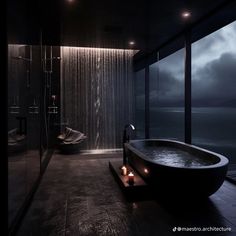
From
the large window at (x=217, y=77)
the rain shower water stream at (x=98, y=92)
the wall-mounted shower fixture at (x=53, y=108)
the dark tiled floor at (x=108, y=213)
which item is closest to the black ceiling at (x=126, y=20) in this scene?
the rain shower water stream at (x=98, y=92)

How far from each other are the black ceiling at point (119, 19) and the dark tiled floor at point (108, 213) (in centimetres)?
198

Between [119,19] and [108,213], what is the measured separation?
3.17 m

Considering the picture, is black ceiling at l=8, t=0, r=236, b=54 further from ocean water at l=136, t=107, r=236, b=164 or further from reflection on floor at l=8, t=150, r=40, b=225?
ocean water at l=136, t=107, r=236, b=164

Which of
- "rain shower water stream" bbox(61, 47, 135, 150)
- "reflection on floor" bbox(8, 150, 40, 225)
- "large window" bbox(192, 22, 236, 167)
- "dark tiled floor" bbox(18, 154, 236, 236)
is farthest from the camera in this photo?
"large window" bbox(192, 22, 236, 167)

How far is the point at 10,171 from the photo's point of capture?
215cm

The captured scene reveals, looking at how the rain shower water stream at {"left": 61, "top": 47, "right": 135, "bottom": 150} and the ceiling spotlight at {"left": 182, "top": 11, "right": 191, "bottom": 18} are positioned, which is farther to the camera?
the rain shower water stream at {"left": 61, "top": 47, "right": 135, "bottom": 150}

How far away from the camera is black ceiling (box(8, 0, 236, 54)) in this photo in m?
3.51

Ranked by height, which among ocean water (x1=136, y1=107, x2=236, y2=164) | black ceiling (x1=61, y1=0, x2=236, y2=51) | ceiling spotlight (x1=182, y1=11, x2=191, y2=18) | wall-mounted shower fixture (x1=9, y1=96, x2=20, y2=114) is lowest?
ocean water (x1=136, y1=107, x2=236, y2=164)

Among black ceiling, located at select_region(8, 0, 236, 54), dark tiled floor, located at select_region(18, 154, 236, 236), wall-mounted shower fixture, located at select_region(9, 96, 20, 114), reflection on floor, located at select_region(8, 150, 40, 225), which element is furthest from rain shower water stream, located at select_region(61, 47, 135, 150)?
wall-mounted shower fixture, located at select_region(9, 96, 20, 114)

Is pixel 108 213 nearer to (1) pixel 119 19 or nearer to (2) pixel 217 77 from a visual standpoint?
(1) pixel 119 19

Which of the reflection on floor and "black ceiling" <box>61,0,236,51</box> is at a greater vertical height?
"black ceiling" <box>61,0,236,51</box>

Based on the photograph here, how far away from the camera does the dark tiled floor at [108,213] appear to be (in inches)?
91.4

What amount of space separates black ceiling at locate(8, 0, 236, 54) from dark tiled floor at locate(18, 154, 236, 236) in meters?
1.98

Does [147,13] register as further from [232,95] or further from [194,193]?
[232,95]
